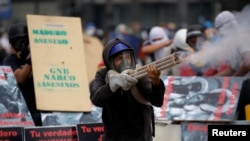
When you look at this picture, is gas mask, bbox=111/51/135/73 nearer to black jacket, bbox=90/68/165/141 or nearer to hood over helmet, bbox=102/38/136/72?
hood over helmet, bbox=102/38/136/72

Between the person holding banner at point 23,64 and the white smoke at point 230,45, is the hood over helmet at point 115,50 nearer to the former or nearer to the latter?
the white smoke at point 230,45

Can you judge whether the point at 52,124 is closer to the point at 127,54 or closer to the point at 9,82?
the point at 9,82

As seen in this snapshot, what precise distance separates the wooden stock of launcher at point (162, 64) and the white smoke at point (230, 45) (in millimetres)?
1524

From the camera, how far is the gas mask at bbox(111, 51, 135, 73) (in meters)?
8.58

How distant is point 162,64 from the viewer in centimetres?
823

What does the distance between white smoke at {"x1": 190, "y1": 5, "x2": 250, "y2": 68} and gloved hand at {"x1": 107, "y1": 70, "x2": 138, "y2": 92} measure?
1.50 metres

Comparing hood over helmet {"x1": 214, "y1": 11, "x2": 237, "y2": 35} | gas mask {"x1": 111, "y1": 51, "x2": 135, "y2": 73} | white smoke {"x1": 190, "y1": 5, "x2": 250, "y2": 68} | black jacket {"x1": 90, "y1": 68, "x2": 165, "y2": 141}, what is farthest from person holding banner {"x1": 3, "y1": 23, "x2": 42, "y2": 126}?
gas mask {"x1": 111, "y1": 51, "x2": 135, "y2": 73}

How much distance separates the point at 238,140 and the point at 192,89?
2760 millimetres

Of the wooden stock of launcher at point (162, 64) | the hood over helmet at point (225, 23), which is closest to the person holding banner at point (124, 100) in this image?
the wooden stock of launcher at point (162, 64)

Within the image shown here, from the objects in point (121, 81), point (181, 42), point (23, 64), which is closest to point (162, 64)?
point (121, 81)

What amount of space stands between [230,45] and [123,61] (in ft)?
6.65

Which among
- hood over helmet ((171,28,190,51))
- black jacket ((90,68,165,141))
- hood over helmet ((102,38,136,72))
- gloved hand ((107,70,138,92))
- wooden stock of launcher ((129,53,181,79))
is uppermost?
hood over helmet ((171,28,190,51))

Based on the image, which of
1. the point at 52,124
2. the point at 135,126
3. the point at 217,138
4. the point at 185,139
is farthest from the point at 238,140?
the point at 52,124

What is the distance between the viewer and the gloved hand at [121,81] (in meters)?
8.38
